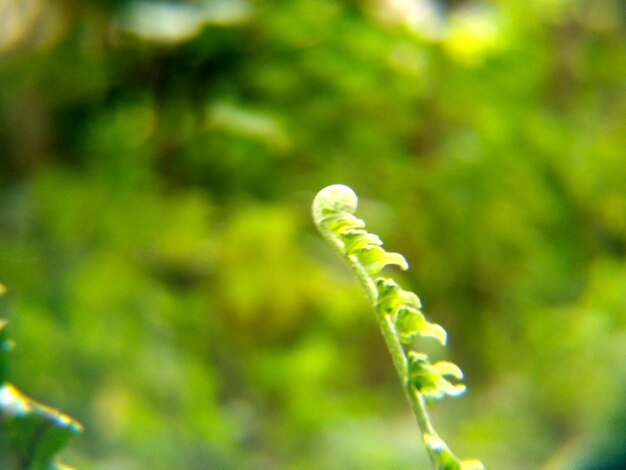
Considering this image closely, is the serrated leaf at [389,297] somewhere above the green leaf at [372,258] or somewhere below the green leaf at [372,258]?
below

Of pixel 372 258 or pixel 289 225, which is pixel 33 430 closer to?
pixel 372 258

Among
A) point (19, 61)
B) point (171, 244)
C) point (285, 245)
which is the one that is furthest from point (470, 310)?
point (19, 61)

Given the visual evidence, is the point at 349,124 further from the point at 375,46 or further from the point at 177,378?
the point at 177,378

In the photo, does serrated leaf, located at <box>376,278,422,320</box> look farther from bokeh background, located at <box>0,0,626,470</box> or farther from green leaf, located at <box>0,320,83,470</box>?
bokeh background, located at <box>0,0,626,470</box>

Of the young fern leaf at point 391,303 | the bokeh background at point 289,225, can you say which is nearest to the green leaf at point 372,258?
the young fern leaf at point 391,303

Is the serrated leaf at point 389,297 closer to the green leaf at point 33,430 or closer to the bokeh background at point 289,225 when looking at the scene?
the green leaf at point 33,430

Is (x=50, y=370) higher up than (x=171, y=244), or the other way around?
(x=171, y=244)

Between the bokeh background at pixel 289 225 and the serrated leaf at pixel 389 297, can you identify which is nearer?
the serrated leaf at pixel 389 297

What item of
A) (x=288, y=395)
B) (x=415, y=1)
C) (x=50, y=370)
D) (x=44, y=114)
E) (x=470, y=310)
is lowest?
(x=50, y=370)
